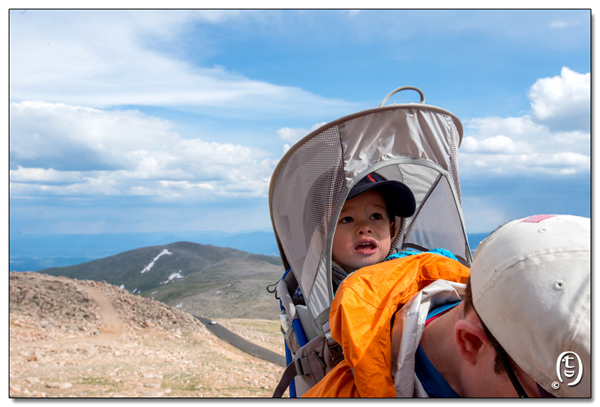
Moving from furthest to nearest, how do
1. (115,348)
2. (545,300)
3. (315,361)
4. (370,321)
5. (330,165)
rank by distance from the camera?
1. (115,348)
2. (330,165)
3. (315,361)
4. (370,321)
5. (545,300)

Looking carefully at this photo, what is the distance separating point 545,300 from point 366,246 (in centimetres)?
209

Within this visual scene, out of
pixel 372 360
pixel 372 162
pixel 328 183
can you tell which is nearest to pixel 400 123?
pixel 372 162

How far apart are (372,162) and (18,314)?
444 inches

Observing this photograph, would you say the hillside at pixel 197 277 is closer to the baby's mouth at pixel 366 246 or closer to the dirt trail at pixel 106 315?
the dirt trail at pixel 106 315

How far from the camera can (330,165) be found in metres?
2.82

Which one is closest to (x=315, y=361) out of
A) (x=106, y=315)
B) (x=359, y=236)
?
(x=359, y=236)

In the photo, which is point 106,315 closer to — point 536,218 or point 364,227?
point 364,227

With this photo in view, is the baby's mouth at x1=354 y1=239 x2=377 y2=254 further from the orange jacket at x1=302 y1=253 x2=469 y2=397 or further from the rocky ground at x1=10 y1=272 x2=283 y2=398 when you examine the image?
the rocky ground at x1=10 y1=272 x2=283 y2=398

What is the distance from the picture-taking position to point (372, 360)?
1.57m

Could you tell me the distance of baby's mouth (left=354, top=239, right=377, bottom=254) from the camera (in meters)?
3.13

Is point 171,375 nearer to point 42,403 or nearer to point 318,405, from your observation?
point 42,403

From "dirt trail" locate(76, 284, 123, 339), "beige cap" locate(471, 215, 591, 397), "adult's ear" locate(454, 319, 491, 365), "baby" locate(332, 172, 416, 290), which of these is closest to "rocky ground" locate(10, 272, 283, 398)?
"dirt trail" locate(76, 284, 123, 339)

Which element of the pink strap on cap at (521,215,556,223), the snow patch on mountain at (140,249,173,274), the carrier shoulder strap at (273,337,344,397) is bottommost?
the snow patch on mountain at (140,249,173,274)

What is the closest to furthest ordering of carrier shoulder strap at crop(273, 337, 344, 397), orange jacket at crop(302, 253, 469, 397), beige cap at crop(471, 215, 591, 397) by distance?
beige cap at crop(471, 215, 591, 397), orange jacket at crop(302, 253, 469, 397), carrier shoulder strap at crop(273, 337, 344, 397)
